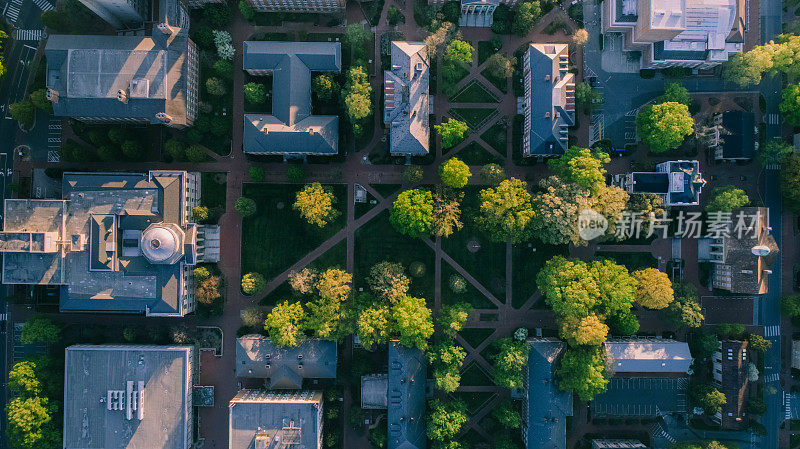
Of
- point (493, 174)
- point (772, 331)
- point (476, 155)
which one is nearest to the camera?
point (493, 174)

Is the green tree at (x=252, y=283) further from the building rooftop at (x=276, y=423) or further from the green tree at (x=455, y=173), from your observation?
the green tree at (x=455, y=173)

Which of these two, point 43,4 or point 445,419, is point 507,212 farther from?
point 43,4

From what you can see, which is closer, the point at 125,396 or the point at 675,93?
the point at 125,396

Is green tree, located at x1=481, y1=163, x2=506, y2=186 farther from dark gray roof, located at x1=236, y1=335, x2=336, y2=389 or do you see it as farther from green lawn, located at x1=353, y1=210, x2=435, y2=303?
dark gray roof, located at x1=236, y1=335, x2=336, y2=389

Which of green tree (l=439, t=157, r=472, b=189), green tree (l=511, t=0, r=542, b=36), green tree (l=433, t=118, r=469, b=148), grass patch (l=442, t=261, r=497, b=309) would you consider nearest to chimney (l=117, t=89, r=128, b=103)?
green tree (l=433, t=118, r=469, b=148)

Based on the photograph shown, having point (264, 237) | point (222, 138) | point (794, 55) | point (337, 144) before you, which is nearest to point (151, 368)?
point (264, 237)

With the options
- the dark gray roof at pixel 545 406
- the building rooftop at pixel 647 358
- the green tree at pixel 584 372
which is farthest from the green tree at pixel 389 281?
the building rooftop at pixel 647 358

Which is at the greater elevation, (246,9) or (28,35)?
(246,9)

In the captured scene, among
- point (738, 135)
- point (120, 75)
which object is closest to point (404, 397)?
point (120, 75)
